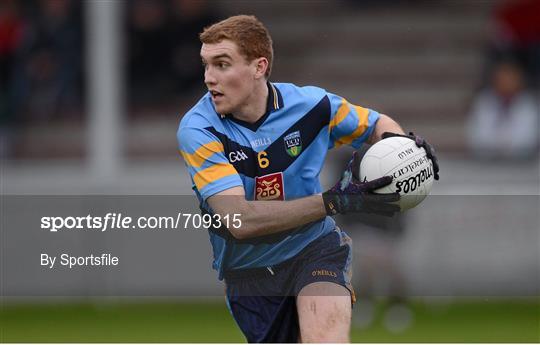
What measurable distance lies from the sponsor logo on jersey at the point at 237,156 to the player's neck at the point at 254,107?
6.4 inches

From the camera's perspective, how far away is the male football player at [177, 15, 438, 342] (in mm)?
5328

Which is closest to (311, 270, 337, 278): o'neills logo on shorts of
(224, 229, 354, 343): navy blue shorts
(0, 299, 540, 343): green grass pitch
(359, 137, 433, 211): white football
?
(224, 229, 354, 343): navy blue shorts

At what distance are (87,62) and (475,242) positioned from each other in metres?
4.26

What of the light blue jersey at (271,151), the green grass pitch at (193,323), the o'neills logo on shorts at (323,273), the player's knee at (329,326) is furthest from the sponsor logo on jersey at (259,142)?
the green grass pitch at (193,323)

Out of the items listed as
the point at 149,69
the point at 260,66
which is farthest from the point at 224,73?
the point at 149,69

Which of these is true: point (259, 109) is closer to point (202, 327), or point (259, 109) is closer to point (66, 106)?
point (202, 327)

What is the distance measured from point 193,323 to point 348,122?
4.54 meters

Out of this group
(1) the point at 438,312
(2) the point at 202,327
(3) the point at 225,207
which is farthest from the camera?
(1) the point at 438,312

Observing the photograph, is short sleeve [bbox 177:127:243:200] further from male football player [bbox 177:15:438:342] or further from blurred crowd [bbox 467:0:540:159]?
blurred crowd [bbox 467:0:540:159]

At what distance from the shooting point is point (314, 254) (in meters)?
5.64

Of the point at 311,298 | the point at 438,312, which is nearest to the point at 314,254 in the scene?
the point at 311,298

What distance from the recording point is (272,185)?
219 inches

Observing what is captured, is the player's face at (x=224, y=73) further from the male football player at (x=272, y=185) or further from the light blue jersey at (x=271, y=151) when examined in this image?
the light blue jersey at (x=271, y=151)

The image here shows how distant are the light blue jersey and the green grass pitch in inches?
144
